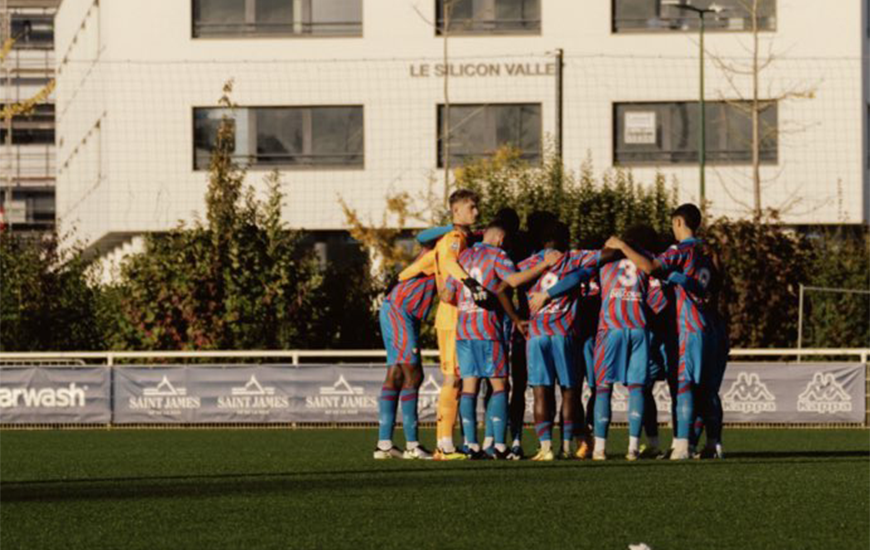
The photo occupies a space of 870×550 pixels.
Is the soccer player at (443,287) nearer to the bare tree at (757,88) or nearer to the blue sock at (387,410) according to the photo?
the blue sock at (387,410)

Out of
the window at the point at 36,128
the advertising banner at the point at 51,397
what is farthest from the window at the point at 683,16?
the window at the point at 36,128

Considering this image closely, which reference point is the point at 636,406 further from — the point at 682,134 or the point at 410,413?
the point at 682,134

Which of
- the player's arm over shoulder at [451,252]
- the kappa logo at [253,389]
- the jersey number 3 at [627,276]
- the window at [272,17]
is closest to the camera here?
the player's arm over shoulder at [451,252]

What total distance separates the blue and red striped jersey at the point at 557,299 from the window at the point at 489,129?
3175cm

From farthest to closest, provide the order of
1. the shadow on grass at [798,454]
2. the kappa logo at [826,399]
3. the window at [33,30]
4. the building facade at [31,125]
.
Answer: the window at [33,30] < the building facade at [31,125] < the kappa logo at [826,399] < the shadow on grass at [798,454]

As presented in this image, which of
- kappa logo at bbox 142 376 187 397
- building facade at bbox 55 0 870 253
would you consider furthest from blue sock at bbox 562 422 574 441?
building facade at bbox 55 0 870 253

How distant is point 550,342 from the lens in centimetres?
1461

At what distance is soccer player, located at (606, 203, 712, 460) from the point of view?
1458 centimetres

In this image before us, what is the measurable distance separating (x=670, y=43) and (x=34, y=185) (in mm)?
51552

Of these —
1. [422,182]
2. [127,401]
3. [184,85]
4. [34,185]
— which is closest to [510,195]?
[127,401]

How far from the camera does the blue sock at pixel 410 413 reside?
49.8 ft

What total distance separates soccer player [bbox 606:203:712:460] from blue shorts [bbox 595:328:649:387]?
0.31 meters

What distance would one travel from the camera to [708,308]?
14914mm

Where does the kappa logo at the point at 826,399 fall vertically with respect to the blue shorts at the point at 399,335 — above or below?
below
